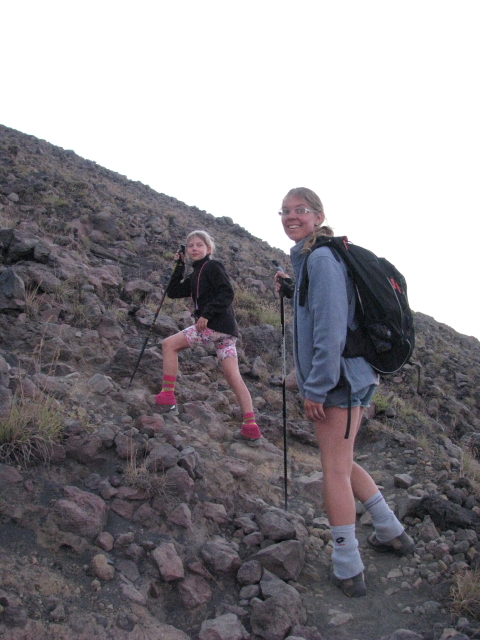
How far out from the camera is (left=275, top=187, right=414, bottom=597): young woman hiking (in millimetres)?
2623

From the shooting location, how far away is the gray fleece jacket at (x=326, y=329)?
8.56 ft

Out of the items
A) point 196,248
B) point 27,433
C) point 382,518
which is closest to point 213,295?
point 196,248

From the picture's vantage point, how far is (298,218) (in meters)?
2.99

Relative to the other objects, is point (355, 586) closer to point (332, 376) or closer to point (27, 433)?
point (332, 376)

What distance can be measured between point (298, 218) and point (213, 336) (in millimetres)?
1850

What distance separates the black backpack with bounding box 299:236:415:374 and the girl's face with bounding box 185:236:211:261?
2.12 metres

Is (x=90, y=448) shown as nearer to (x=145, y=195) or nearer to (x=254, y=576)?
(x=254, y=576)

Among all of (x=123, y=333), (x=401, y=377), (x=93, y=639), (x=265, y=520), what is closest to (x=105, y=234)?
(x=123, y=333)

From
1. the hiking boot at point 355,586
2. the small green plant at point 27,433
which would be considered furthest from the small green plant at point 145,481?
the hiking boot at point 355,586

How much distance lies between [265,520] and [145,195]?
52.4 feet

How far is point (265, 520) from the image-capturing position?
3.21 metres

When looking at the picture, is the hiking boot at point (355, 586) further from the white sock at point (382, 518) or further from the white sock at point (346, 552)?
the white sock at point (382, 518)

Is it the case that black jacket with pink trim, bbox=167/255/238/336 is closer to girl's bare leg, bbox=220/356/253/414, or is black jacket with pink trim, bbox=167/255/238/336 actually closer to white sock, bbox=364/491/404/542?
girl's bare leg, bbox=220/356/253/414

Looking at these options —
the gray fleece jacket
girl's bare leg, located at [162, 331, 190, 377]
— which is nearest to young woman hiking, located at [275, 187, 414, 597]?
the gray fleece jacket
